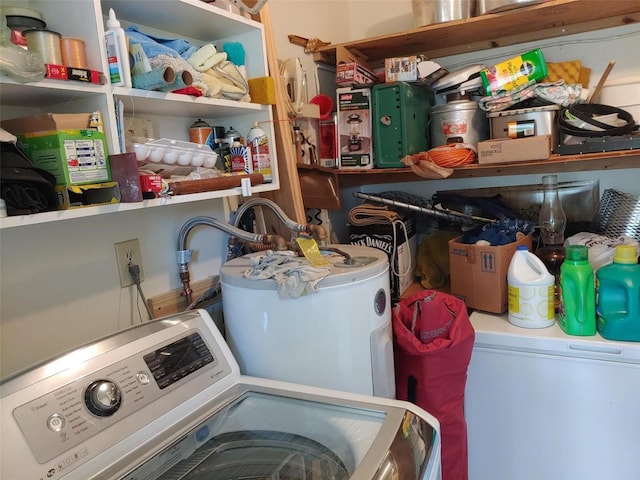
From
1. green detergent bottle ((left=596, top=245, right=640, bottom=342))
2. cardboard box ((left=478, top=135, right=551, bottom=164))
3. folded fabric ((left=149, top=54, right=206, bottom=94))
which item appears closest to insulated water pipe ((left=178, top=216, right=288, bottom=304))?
folded fabric ((left=149, top=54, right=206, bottom=94))

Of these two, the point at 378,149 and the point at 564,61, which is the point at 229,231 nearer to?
the point at 378,149

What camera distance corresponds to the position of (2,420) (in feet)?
2.64

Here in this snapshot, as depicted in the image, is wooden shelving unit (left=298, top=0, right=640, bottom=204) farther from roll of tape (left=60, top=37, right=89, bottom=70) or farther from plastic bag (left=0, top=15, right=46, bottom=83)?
plastic bag (left=0, top=15, right=46, bottom=83)

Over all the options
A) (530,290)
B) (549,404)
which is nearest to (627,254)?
(530,290)

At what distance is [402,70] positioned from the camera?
205 centimetres

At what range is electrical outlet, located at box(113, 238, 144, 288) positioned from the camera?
4.33 feet

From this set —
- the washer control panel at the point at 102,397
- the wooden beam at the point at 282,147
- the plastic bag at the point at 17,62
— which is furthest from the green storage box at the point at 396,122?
the plastic bag at the point at 17,62

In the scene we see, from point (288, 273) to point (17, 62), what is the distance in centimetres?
72

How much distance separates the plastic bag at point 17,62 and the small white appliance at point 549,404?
154 centimetres

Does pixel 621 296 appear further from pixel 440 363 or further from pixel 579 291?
pixel 440 363

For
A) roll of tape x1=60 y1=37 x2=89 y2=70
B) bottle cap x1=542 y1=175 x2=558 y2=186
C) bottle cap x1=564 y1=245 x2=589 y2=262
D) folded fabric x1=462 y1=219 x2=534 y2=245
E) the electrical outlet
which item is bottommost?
bottle cap x1=564 y1=245 x2=589 y2=262

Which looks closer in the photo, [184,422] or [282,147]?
[184,422]

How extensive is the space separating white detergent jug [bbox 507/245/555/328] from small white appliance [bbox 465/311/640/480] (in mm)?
41

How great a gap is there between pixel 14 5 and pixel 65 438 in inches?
35.2
